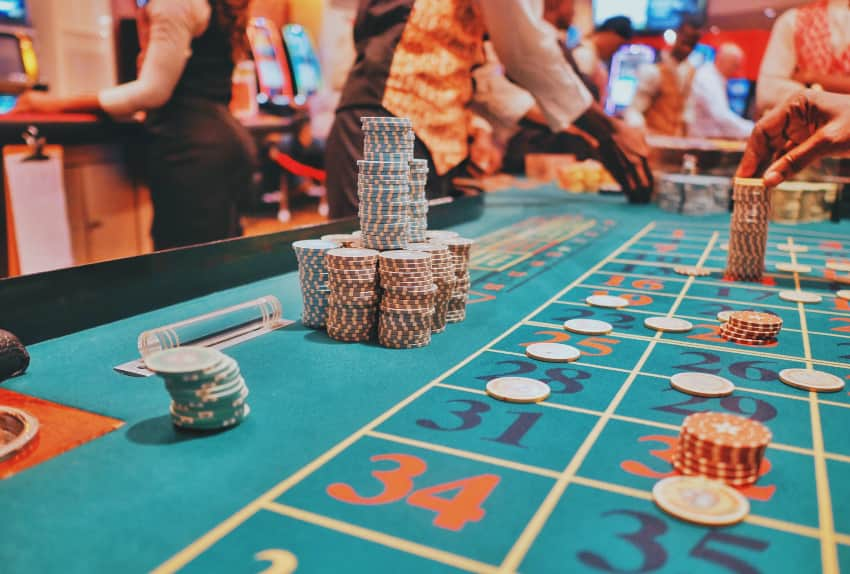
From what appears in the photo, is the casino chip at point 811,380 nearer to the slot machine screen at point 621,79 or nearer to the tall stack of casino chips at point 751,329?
the tall stack of casino chips at point 751,329

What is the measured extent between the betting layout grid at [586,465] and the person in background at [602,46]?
942 cm

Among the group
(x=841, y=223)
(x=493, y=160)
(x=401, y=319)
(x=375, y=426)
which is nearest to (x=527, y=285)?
(x=401, y=319)

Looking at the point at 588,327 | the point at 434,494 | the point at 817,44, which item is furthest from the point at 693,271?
the point at 817,44

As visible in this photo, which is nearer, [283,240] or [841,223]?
[283,240]

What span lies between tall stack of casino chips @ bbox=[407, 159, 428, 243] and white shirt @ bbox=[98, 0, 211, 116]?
66.1 inches

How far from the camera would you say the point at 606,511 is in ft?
3.59

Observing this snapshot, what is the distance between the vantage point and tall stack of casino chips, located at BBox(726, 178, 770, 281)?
258cm

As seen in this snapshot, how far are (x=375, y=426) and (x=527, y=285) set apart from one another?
1362 millimetres

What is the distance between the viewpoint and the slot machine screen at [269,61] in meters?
9.95

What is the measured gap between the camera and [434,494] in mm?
1139

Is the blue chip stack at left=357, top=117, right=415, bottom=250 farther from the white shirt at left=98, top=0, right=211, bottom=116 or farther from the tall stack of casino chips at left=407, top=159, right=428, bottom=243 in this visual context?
the white shirt at left=98, top=0, right=211, bottom=116

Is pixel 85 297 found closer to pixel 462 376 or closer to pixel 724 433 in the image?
pixel 462 376

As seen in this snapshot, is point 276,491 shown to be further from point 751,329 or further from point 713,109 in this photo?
point 713,109


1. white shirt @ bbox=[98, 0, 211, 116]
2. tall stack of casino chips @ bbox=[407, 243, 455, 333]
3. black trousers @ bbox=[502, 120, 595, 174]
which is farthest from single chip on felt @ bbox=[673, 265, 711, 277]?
black trousers @ bbox=[502, 120, 595, 174]
